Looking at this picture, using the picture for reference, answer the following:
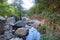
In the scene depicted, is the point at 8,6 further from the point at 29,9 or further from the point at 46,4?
the point at 46,4

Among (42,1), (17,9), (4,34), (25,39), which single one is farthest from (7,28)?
(17,9)

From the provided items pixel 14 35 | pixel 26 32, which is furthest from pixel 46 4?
pixel 14 35

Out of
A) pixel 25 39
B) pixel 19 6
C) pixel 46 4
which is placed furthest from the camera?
pixel 19 6

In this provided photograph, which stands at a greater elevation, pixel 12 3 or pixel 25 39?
pixel 12 3

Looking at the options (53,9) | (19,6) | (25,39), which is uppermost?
(19,6)

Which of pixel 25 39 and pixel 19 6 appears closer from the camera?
pixel 25 39

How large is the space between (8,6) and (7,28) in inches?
115

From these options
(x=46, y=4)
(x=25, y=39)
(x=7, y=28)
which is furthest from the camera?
(x=7, y=28)

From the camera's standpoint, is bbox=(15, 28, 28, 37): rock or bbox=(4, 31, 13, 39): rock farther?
bbox=(15, 28, 28, 37): rock

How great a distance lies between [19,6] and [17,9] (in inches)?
11.5

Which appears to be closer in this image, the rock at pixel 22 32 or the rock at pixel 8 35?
the rock at pixel 8 35

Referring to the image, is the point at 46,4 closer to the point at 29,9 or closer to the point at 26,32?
the point at 26,32

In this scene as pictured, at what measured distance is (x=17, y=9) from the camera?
32.4 feet

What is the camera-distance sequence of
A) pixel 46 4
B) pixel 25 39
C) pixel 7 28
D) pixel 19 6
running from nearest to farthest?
1. pixel 25 39
2. pixel 46 4
3. pixel 7 28
4. pixel 19 6
